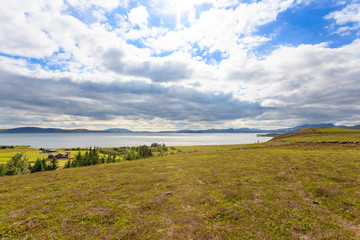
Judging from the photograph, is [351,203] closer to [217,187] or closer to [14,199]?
[217,187]

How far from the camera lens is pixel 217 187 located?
17375 millimetres

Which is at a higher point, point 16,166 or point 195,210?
point 195,210

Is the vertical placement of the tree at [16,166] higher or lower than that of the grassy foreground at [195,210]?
lower

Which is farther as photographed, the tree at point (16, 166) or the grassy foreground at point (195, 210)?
the tree at point (16, 166)

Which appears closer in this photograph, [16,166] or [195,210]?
[195,210]

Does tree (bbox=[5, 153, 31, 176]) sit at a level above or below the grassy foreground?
below

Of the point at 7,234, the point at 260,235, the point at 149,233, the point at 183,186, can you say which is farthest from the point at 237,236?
the point at 7,234

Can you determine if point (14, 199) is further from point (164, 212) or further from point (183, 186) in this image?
point (183, 186)

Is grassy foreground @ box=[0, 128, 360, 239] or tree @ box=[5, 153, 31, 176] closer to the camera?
grassy foreground @ box=[0, 128, 360, 239]

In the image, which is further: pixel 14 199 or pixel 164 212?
pixel 14 199

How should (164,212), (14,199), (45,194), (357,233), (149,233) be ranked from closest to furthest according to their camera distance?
(357,233) < (149,233) < (164,212) < (14,199) < (45,194)

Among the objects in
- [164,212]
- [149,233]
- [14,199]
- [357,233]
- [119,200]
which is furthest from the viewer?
[14,199]

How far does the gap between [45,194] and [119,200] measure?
10212mm

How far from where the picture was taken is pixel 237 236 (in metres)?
8.87
